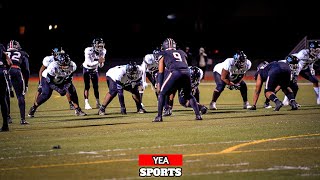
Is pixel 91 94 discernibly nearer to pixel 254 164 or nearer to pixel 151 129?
pixel 151 129

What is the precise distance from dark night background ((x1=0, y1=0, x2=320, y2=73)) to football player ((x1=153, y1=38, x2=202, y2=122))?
91.3 feet

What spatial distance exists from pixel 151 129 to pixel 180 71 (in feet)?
6.20

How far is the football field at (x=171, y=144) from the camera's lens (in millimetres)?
9633

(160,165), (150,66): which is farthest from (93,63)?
(160,165)

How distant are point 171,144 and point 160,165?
2191 millimetres

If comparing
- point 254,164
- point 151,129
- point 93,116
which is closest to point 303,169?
point 254,164

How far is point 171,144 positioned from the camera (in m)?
12.2

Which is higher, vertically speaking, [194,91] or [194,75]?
[194,75]

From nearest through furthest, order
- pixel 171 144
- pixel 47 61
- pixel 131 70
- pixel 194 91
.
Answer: pixel 171 144 → pixel 131 70 → pixel 194 91 → pixel 47 61

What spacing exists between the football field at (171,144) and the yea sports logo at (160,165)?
0.37 ft

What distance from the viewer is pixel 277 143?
12195 mm

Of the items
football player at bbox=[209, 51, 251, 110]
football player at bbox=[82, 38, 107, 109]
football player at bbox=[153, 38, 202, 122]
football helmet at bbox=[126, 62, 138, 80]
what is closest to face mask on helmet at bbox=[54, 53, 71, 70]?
football helmet at bbox=[126, 62, 138, 80]

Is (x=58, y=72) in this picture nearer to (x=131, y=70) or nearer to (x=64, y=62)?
(x=64, y=62)

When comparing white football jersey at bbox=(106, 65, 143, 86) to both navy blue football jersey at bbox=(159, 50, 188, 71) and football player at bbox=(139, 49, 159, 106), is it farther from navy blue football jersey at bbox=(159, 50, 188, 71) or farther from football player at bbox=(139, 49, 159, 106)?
navy blue football jersey at bbox=(159, 50, 188, 71)
